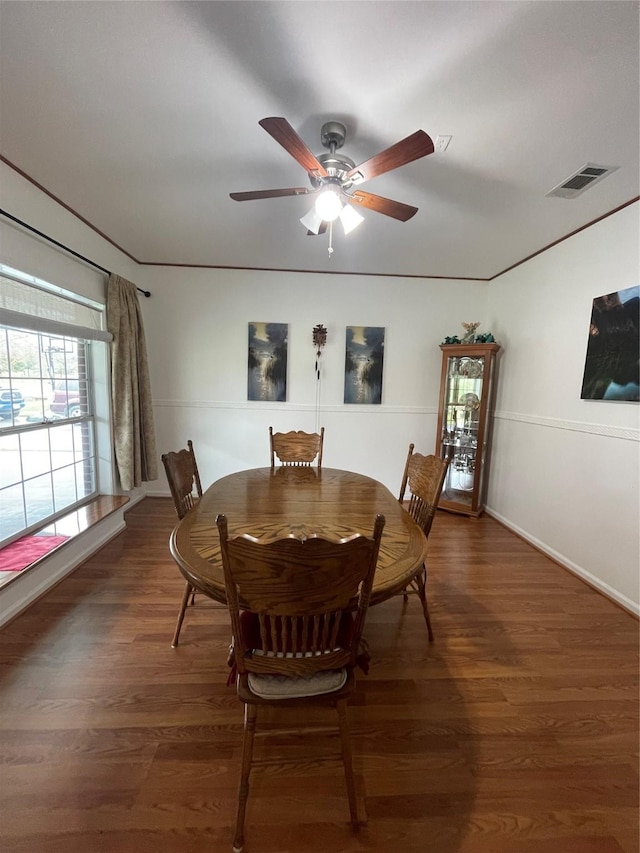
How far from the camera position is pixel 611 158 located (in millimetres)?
1758

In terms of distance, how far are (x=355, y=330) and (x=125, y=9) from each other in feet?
9.27

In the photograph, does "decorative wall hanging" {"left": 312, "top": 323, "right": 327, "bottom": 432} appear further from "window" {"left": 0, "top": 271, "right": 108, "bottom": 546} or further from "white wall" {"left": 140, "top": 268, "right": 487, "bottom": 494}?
"window" {"left": 0, "top": 271, "right": 108, "bottom": 546}

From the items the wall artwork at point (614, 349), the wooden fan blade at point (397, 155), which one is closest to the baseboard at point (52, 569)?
the wooden fan blade at point (397, 155)

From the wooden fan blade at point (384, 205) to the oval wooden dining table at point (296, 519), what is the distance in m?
1.51

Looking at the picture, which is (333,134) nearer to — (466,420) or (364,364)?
(364,364)

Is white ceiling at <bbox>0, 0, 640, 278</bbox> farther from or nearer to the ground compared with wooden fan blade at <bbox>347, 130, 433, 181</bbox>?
farther from the ground

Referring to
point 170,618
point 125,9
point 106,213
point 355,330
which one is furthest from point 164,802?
point 355,330

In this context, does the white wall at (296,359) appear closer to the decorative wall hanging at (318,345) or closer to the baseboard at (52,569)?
the decorative wall hanging at (318,345)

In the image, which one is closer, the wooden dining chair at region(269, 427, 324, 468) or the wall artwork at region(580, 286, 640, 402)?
the wall artwork at region(580, 286, 640, 402)

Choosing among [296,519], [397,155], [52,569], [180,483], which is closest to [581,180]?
[397,155]

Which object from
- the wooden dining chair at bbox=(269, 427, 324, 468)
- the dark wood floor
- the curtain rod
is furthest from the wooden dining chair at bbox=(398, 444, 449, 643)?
the curtain rod

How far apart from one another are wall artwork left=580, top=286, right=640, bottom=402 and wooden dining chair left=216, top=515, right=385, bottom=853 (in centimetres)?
230

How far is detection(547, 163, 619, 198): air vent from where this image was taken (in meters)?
1.84

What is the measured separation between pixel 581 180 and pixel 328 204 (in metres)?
1.55
